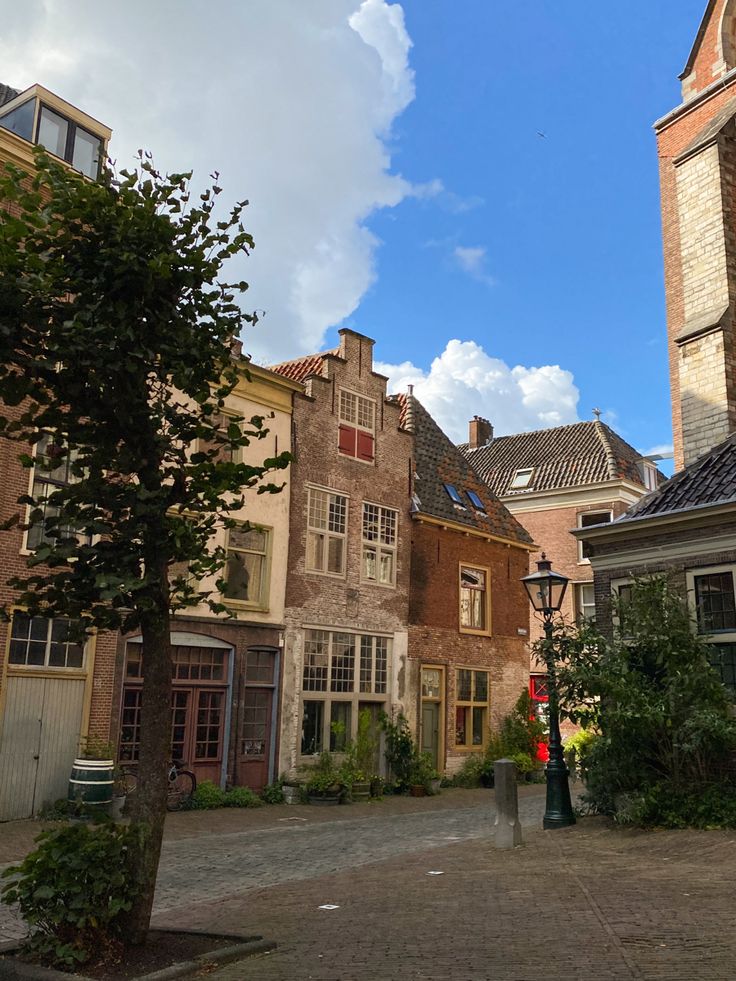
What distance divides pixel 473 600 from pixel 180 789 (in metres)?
11.3

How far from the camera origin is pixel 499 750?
24.8m

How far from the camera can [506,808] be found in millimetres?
11602

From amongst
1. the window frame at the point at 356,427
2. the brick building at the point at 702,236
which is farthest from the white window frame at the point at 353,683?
the brick building at the point at 702,236

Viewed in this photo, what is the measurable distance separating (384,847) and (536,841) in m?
2.25

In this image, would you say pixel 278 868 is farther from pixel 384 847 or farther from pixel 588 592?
pixel 588 592

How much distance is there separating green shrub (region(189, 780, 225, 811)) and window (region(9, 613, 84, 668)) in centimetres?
353

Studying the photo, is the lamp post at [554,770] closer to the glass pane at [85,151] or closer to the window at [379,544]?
the window at [379,544]

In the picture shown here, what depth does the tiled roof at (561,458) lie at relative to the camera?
36.0 metres

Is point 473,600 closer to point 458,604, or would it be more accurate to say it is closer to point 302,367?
point 458,604

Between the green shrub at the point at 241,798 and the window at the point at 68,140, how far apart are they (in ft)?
41.8

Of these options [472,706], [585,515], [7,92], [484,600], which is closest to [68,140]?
[7,92]

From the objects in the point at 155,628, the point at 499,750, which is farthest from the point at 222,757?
the point at 155,628

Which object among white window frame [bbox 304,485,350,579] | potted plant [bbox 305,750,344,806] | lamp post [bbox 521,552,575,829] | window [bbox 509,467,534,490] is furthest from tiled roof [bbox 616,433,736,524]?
window [bbox 509,467,534,490]

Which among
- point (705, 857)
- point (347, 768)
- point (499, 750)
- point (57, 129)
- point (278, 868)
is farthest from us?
point (499, 750)
